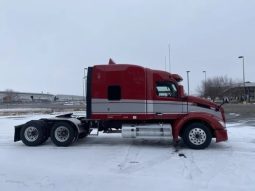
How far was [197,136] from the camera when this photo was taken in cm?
1246

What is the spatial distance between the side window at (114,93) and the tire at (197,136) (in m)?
2.83

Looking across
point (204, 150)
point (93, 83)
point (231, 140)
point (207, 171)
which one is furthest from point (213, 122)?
point (93, 83)

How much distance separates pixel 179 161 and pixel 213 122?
2.90 m

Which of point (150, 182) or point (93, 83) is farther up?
point (93, 83)

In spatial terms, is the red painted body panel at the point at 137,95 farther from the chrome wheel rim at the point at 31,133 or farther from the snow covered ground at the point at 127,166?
the chrome wheel rim at the point at 31,133

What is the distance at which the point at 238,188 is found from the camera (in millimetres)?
7375

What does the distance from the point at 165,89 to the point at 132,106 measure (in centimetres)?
140

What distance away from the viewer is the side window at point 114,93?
1319 cm

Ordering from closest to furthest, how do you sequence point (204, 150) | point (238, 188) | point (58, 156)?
point (238, 188), point (58, 156), point (204, 150)

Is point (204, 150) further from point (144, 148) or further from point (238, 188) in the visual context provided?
point (238, 188)

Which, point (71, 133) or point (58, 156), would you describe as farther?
point (71, 133)

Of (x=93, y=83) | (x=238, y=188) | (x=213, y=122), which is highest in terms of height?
(x=93, y=83)

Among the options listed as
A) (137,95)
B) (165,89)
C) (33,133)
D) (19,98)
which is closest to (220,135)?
(165,89)

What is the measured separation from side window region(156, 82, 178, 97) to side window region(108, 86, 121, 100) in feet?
4.80
